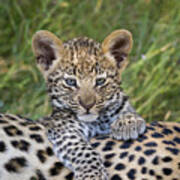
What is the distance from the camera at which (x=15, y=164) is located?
351 centimetres

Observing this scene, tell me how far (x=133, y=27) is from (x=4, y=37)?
1.66m

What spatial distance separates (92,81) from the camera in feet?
12.9

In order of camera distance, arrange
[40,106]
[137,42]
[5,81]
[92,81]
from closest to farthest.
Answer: [92,81], [40,106], [5,81], [137,42]

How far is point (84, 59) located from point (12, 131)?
774 mm

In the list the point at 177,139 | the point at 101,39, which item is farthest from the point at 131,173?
the point at 101,39

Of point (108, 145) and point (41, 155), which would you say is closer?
point (41, 155)

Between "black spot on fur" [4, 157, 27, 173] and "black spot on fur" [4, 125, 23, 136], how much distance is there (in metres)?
0.21

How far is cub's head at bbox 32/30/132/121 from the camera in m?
3.91

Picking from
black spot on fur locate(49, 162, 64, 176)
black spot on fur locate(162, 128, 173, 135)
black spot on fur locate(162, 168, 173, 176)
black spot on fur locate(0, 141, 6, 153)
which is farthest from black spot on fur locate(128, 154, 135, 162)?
black spot on fur locate(0, 141, 6, 153)

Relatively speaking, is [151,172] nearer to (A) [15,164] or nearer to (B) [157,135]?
(B) [157,135]

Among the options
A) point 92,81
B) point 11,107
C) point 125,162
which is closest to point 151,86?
point 11,107

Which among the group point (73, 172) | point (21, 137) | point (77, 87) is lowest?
point (73, 172)

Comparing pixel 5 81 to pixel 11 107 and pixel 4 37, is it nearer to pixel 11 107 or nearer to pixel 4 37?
pixel 11 107

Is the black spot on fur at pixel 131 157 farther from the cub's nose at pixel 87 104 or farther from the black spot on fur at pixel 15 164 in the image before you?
the black spot on fur at pixel 15 164
